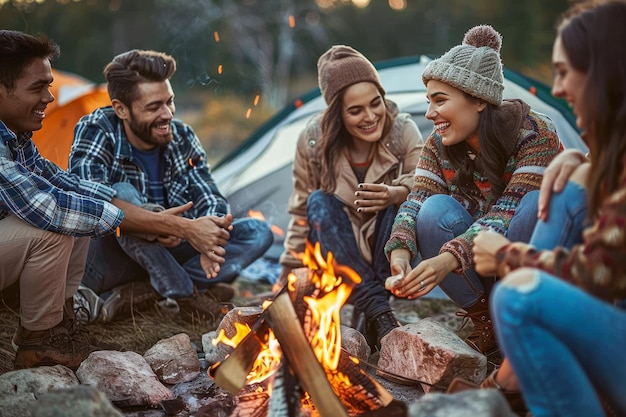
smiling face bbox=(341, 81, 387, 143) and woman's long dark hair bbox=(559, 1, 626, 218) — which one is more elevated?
woman's long dark hair bbox=(559, 1, 626, 218)

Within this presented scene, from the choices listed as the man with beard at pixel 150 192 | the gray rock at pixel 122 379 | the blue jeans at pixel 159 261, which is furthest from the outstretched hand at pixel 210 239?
the gray rock at pixel 122 379

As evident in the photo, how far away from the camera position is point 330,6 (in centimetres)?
2305

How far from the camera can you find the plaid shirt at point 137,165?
3990 mm

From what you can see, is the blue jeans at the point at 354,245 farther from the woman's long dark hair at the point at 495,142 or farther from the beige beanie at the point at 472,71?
the beige beanie at the point at 472,71

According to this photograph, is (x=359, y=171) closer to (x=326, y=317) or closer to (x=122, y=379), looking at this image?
(x=326, y=317)

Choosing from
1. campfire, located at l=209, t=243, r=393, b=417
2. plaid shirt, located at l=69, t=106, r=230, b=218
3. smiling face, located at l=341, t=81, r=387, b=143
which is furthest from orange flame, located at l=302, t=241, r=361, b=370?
plaid shirt, located at l=69, t=106, r=230, b=218

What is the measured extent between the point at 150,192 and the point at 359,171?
1.25 meters

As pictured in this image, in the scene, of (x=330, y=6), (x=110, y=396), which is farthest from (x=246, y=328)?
(x=330, y=6)

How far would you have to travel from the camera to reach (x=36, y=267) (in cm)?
317

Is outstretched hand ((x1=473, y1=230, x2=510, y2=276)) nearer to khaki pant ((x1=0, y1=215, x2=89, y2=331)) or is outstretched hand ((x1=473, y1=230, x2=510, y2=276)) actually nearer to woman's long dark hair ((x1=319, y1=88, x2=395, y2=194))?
woman's long dark hair ((x1=319, y1=88, x2=395, y2=194))

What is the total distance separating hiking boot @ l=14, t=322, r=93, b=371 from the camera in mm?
3203

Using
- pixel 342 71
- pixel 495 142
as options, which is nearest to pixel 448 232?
pixel 495 142

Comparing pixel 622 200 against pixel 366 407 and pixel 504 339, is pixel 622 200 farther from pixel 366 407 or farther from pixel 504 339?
pixel 366 407

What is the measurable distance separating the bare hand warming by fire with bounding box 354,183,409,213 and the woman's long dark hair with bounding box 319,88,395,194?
0.90 ft
